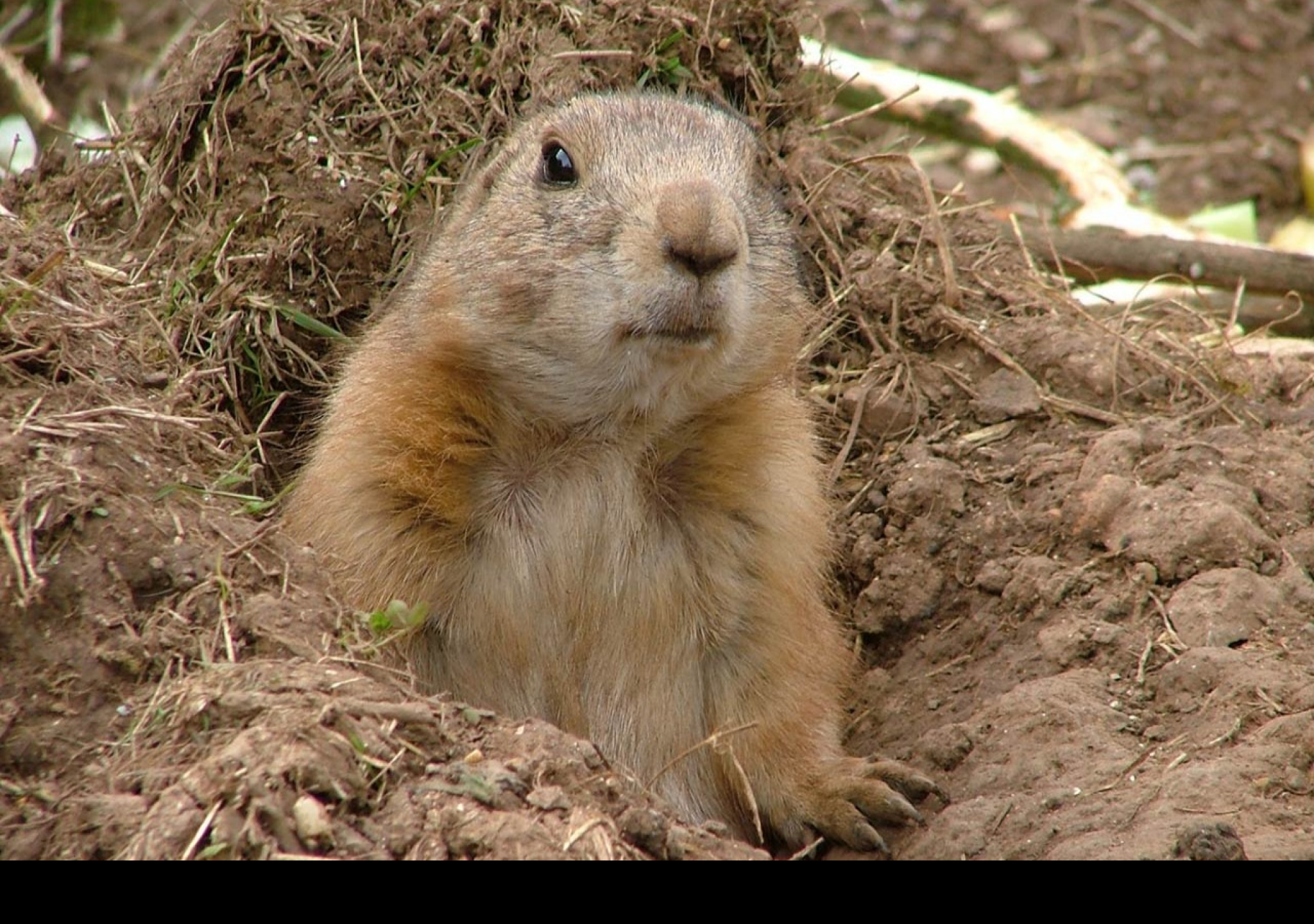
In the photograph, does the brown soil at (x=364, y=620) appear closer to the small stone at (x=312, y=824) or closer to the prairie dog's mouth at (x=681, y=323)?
the small stone at (x=312, y=824)

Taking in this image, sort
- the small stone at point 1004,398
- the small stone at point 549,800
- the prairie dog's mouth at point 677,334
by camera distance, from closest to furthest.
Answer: the small stone at point 549,800, the prairie dog's mouth at point 677,334, the small stone at point 1004,398

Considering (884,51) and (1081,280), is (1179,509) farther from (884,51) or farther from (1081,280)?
(884,51)

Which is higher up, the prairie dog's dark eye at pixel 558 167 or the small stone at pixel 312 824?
the prairie dog's dark eye at pixel 558 167

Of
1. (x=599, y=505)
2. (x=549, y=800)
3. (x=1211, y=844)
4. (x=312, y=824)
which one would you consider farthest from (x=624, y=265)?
(x=1211, y=844)

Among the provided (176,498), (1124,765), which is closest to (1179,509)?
(1124,765)

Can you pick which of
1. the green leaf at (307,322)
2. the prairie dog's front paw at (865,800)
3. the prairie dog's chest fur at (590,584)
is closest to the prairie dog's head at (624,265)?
the prairie dog's chest fur at (590,584)

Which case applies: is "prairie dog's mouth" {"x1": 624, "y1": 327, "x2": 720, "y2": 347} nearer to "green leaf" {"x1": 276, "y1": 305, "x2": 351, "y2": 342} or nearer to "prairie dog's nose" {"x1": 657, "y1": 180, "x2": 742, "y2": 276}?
"prairie dog's nose" {"x1": 657, "y1": 180, "x2": 742, "y2": 276}

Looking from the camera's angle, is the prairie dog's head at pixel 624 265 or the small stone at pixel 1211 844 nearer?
the small stone at pixel 1211 844
